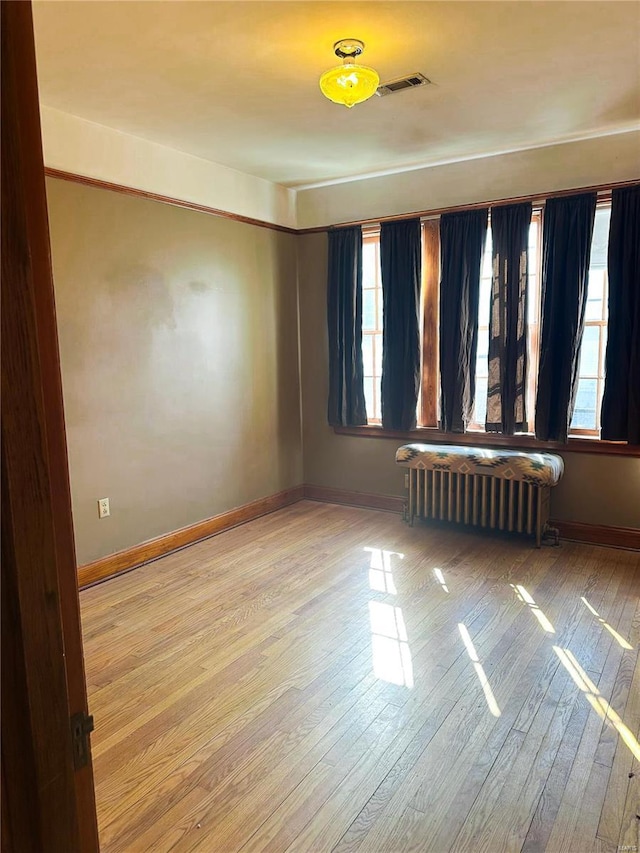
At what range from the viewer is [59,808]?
2.25 ft

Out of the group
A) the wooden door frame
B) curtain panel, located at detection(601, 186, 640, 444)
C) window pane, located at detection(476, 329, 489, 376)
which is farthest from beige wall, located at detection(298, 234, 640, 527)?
the wooden door frame

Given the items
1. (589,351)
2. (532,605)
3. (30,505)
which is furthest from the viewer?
(589,351)

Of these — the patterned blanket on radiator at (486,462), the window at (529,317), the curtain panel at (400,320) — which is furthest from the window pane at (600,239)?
the patterned blanket on radiator at (486,462)

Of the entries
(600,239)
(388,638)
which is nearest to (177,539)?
(388,638)

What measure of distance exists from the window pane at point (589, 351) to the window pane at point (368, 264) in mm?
1718

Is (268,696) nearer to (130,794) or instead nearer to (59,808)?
(130,794)

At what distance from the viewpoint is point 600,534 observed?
4.11 m

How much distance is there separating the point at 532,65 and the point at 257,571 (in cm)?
313

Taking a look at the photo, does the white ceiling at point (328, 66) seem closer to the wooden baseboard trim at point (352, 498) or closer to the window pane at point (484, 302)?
the window pane at point (484, 302)

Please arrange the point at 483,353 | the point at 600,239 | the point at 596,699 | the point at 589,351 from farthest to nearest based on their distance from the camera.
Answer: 1. the point at 483,353
2. the point at 589,351
3. the point at 600,239
4. the point at 596,699

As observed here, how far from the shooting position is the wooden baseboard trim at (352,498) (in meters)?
4.98

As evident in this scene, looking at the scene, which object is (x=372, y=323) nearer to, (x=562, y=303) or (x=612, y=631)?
(x=562, y=303)

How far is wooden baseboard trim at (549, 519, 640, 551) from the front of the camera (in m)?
4.01

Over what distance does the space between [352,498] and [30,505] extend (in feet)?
15.2
